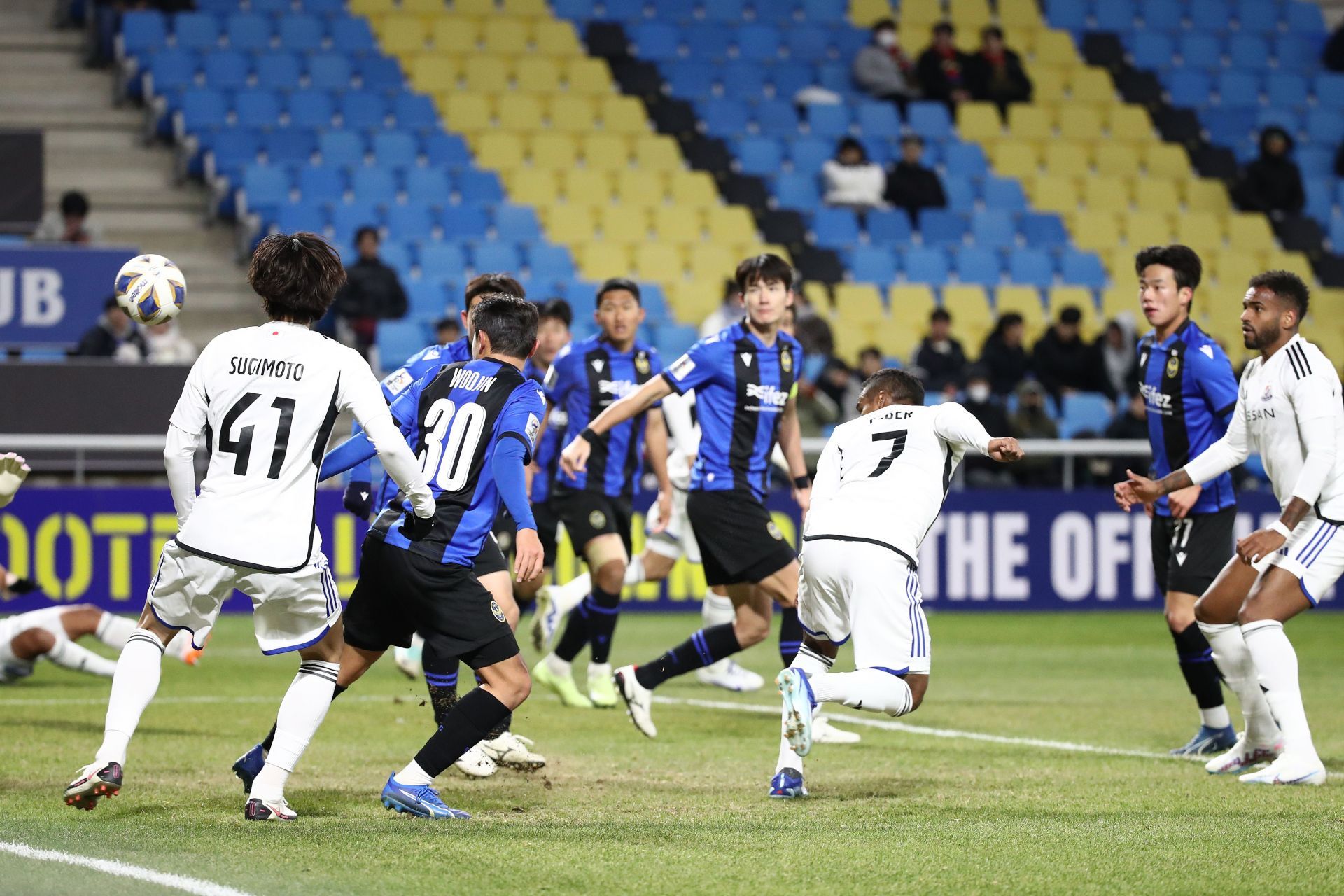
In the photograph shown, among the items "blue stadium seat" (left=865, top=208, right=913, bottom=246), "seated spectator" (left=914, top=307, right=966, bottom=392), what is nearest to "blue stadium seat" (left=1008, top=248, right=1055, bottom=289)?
"blue stadium seat" (left=865, top=208, right=913, bottom=246)

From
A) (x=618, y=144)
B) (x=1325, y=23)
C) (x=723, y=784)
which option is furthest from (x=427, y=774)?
(x=1325, y=23)

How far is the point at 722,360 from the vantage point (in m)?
8.59

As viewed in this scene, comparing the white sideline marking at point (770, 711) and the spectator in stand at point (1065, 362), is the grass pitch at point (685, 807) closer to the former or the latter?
the white sideline marking at point (770, 711)

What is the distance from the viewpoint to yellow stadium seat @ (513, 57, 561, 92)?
22.1 m

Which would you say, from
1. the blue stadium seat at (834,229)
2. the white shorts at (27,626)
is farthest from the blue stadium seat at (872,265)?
the white shorts at (27,626)

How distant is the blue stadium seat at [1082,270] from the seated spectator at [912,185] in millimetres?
1773

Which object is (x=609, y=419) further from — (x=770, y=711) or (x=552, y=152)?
(x=552, y=152)

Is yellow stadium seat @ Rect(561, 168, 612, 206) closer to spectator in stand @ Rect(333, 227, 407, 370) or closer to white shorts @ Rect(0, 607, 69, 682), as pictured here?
spectator in stand @ Rect(333, 227, 407, 370)

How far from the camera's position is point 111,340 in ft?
49.5

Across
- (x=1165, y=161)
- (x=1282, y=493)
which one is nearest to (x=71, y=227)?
(x=1282, y=493)

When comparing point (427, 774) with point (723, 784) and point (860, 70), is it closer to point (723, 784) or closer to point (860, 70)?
point (723, 784)

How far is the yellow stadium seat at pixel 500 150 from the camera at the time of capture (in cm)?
2123

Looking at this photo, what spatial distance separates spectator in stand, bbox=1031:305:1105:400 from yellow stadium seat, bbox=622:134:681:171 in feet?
18.7

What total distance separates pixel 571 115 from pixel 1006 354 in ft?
22.7
